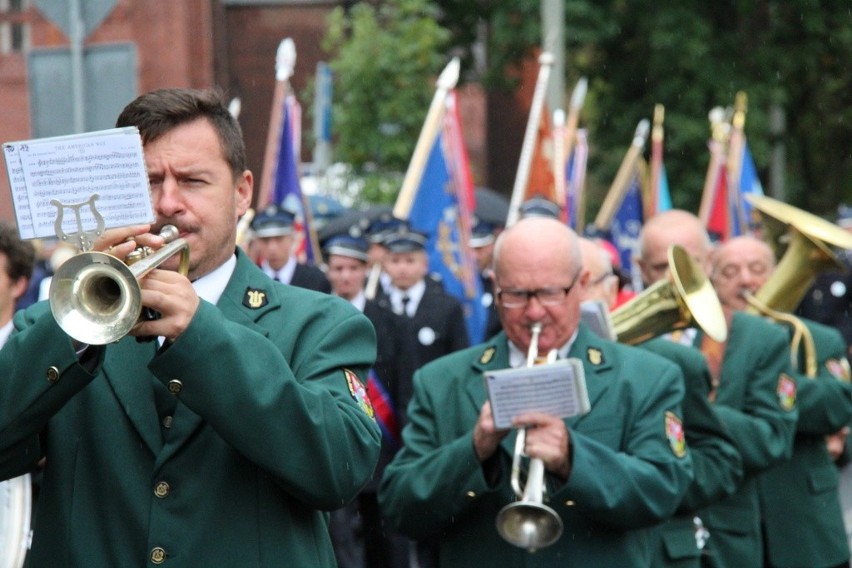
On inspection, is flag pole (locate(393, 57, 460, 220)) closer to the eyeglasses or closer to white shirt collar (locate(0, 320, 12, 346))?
white shirt collar (locate(0, 320, 12, 346))

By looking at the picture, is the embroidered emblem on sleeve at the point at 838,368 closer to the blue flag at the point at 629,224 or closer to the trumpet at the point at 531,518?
the trumpet at the point at 531,518

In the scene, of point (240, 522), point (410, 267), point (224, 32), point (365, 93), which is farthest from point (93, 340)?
point (224, 32)

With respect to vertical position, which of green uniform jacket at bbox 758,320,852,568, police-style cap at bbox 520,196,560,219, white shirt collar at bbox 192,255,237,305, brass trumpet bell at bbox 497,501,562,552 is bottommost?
green uniform jacket at bbox 758,320,852,568

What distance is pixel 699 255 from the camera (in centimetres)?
771

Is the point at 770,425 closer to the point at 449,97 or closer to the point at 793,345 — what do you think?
the point at 793,345

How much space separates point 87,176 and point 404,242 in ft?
25.2

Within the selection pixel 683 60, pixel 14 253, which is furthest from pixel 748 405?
pixel 683 60

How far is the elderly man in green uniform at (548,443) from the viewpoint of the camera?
16.3ft

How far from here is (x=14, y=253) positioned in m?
6.06

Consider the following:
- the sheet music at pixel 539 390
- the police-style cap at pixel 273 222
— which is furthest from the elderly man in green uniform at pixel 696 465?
the police-style cap at pixel 273 222

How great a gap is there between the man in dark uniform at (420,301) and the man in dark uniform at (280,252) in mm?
451

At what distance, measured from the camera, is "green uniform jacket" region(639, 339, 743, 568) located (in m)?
5.92

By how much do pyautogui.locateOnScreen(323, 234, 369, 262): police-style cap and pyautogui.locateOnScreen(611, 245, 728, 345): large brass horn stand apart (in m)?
4.13

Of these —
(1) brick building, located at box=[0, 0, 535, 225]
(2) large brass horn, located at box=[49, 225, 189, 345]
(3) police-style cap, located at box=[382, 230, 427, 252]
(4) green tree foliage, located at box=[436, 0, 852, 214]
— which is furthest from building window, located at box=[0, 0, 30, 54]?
(2) large brass horn, located at box=[49, 225, 189, 345]
